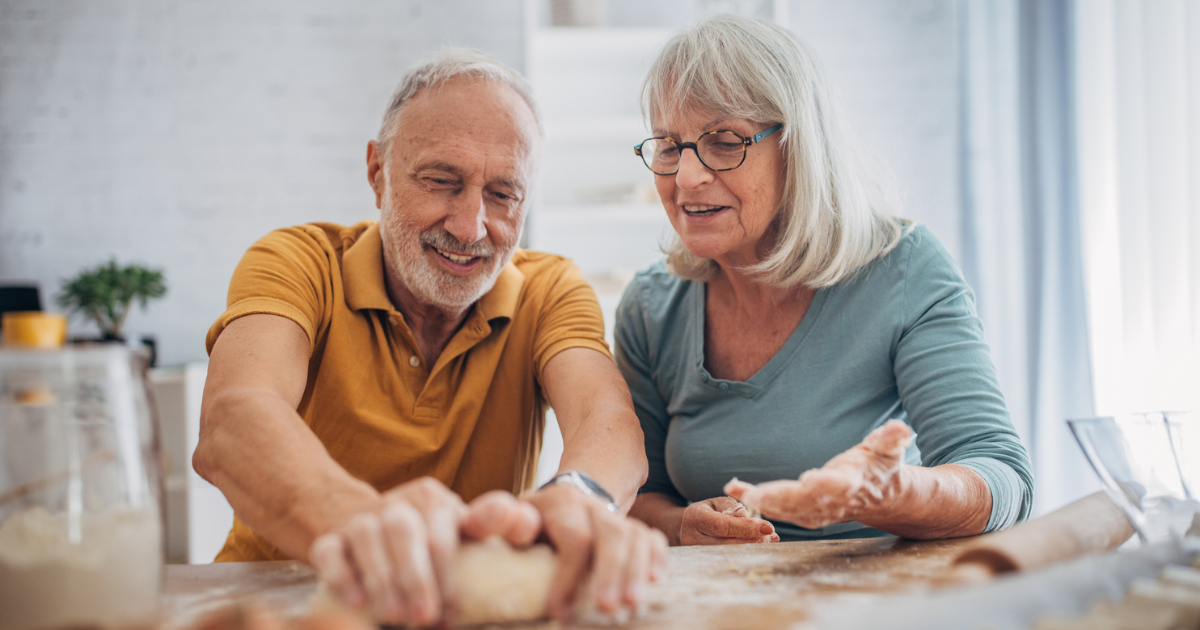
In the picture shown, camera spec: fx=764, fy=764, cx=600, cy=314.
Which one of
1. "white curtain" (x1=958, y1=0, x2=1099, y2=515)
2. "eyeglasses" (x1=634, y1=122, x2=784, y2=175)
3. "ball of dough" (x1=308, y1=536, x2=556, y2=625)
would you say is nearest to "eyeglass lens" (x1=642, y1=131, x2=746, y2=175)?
"eyeglasses" (x1=634, y1=122, x2=784, y2=175)

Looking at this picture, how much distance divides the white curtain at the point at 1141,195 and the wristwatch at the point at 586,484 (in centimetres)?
194

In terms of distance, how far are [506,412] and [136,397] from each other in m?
0.77

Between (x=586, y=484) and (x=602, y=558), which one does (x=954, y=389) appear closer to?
(x=586, y=484)

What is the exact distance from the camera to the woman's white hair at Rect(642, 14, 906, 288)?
4.38ft

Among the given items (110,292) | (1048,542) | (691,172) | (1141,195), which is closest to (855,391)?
(691,172)

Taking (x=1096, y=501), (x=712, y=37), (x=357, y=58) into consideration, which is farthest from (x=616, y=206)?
(x=1096, y=501)

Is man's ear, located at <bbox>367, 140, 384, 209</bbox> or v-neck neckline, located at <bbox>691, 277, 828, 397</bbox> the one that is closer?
v-neck neckline, located at <bbox>691, 277, 828, 397</bbox>

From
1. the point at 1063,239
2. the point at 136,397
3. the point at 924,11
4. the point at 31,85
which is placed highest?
the point at 924,11

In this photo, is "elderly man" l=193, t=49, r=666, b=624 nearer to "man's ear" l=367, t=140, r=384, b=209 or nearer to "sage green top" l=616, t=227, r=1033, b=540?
"man's ear" l=367, t=140, r=384, b=209

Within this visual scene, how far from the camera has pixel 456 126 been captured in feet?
4.39

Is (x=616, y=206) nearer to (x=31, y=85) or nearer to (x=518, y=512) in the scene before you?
(x=518, y=512)

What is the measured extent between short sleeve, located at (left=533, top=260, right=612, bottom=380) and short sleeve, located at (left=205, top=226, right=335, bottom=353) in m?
0.40

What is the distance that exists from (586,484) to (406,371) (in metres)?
0.59

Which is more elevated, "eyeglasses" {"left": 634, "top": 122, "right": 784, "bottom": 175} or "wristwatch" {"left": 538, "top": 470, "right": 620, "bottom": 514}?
"eyeglasses" {"left": 634, "top": 122, "right": 784, "bottom": 175}
